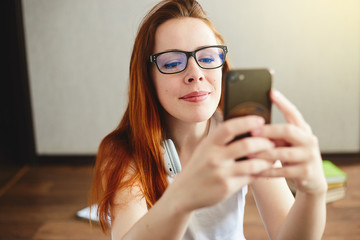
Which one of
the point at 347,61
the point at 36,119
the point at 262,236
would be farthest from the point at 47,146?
the point at 347,61

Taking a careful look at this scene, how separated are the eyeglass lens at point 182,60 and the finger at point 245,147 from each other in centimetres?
41

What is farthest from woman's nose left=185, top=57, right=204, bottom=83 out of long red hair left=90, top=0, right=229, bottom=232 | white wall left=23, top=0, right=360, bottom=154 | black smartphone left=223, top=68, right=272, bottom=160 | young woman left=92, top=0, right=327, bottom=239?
white wall left=23, top=0, right=360, bottom=154

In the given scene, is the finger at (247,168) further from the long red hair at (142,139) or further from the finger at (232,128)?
the long red hair at (142,139)

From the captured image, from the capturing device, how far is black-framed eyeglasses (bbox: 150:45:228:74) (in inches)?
37.2

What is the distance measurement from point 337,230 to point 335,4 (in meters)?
1.73

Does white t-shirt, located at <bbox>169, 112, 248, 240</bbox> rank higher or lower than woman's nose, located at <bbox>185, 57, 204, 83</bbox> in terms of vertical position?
lower

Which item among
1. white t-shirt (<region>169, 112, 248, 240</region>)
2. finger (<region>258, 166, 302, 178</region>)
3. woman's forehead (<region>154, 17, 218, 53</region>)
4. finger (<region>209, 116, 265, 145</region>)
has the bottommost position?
white t-shirt (<region>169, 112, 248, 240</region>)

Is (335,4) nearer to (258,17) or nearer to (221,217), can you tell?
(258,17)

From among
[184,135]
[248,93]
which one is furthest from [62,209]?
[248,93]

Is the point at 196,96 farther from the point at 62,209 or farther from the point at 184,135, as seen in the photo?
the point at 62,209

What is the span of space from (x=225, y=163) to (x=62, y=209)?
2.13 m

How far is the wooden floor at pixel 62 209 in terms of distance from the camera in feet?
7.11

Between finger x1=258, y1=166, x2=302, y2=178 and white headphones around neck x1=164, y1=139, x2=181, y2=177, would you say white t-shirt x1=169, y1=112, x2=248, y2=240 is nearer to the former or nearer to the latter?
white headphones around neck x1=164, y1=139, x2=181, y2=177

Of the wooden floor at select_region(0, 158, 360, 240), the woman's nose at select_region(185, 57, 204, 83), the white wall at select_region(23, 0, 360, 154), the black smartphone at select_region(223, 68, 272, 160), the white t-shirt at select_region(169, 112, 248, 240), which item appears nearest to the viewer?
the black smartphone at select_region(223, 68, 272, 160)
